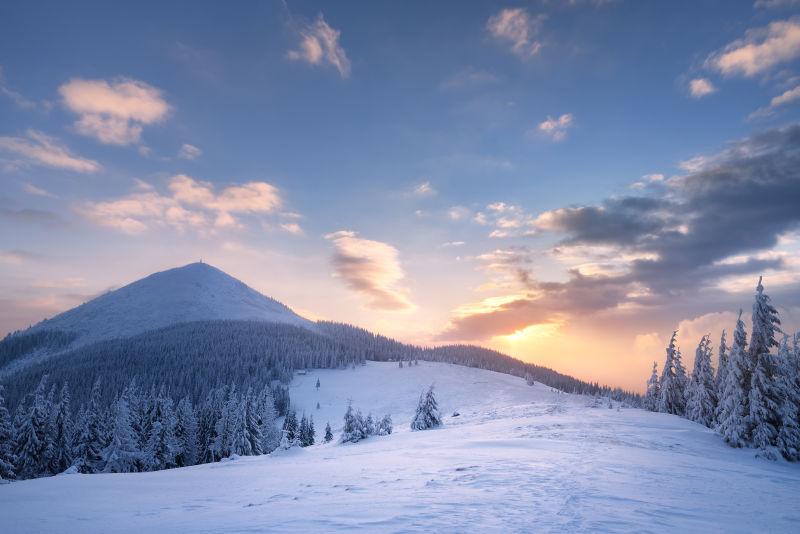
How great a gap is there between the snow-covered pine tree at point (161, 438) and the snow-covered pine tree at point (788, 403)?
227 feet

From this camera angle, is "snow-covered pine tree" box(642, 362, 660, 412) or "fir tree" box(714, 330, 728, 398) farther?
"snow-covered pine tree" box(642, 362, 660, 412)

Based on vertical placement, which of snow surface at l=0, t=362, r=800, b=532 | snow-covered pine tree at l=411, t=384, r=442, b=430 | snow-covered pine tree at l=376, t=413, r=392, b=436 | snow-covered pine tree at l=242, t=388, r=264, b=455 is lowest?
snow-covered pine tree at l=242, t=388, r=264, b=455

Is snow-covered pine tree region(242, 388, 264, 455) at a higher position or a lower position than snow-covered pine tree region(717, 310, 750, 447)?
lower

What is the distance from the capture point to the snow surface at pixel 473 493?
1009 centimetres

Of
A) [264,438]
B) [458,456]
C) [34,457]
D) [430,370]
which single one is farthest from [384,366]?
[458,456]

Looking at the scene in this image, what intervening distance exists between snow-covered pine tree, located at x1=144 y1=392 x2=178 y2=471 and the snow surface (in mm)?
40387

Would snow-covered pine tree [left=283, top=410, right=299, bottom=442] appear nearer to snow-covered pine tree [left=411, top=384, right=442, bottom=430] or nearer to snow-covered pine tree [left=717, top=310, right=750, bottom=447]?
snow-covered pine tree [left=411, top=384, right=442, bottom=430]

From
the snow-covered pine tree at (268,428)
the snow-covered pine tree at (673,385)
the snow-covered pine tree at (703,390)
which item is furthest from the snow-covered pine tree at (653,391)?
the snow-covered pine tree at (268,428)

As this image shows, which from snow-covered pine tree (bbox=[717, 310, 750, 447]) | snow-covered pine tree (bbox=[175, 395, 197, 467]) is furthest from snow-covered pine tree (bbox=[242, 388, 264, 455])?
snow-covered pine tree (bbox=[717, 310, 750, 447])

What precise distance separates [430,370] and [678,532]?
15200 cm

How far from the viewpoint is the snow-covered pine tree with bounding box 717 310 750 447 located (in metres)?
28.2

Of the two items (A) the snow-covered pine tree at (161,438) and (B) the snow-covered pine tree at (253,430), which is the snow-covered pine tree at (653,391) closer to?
(B) the snow-covered pine tree at (253,430)

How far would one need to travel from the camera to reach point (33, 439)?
169ft

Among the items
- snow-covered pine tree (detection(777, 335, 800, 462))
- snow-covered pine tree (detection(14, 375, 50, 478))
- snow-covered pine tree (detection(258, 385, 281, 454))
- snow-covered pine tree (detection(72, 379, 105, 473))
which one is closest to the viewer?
snow-covered pine tree (detection(777, 335, 800, 462))
